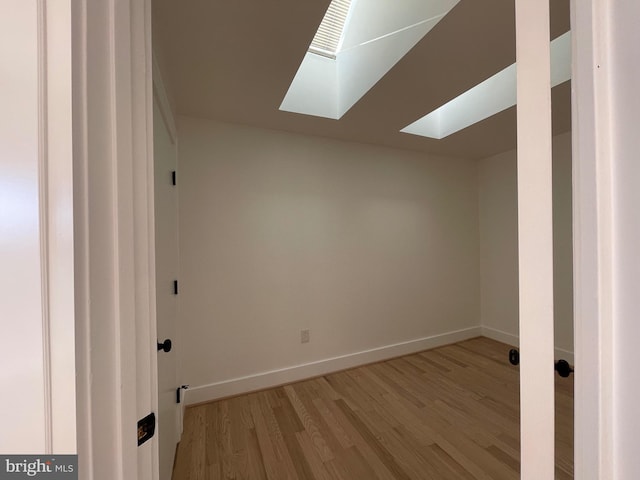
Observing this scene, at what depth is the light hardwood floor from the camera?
1.48m

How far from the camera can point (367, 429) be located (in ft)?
5.84

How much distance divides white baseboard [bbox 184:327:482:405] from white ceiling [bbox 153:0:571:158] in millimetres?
2290

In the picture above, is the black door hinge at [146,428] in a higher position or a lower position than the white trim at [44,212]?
lower

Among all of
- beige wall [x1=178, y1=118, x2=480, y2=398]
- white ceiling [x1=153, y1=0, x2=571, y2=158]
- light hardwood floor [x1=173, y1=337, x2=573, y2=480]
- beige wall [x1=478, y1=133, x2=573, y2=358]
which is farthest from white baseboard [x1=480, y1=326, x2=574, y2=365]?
white ceiling [x1=153, y1=0, x2=571, y2=158]

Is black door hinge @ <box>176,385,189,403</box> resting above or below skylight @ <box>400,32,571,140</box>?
below

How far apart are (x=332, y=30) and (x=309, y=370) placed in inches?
114

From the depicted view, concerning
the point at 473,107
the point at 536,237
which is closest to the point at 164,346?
the point at 536,237

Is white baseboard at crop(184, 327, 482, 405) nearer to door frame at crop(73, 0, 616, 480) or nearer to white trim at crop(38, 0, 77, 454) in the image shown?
door frame at crop(73, 0, 616, 480)

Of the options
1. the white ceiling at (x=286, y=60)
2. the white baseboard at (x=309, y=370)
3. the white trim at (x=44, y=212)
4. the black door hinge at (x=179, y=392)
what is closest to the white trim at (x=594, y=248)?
the white ceiling at (x=286, y=60)

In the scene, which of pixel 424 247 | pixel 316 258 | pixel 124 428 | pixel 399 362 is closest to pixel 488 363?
pixel 399 362

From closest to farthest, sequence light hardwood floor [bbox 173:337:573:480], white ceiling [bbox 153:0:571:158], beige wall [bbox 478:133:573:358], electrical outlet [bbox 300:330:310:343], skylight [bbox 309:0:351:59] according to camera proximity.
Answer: white ceiling [bbox 153:0:571:158] → light hardwood floor [bbox 173:337:573:480] → skylight [bbox 309:0:351:59] → electrical outlet [bbox 300:330:310:343] → beige wall [bbox 478:133:573:358]

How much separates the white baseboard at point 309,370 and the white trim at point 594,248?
218 centimetres

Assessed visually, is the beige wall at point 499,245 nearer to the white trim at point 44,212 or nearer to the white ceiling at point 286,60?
the white ceiling at point 286,60

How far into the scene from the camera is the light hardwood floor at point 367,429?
1.48 m
